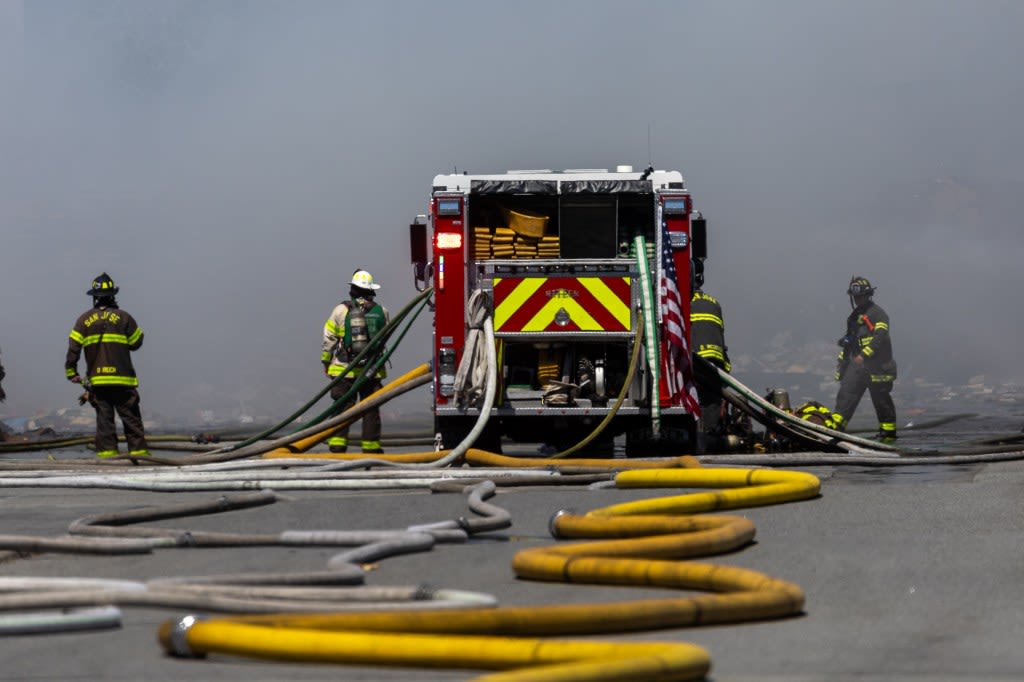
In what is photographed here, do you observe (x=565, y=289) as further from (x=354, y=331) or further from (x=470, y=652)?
(x=470, y=652)

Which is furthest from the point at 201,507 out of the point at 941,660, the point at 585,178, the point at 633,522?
the point at 585,178

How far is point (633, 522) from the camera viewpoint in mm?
6094

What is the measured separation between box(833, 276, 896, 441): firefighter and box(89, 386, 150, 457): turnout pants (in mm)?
8027

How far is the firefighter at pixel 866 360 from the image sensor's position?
17.2 m

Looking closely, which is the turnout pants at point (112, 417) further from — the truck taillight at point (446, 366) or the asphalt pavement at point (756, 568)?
the asphalt pavement at point (756, 568)

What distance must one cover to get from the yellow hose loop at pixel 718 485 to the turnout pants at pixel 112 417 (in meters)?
6.83

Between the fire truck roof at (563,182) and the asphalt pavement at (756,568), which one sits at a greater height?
the fire truck roof at (563,182)

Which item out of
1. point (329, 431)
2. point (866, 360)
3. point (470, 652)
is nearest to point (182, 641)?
point (470, 652)

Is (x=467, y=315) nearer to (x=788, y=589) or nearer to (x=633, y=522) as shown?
(x=633, y=522)

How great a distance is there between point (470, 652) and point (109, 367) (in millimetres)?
11326

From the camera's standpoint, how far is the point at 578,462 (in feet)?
34.9

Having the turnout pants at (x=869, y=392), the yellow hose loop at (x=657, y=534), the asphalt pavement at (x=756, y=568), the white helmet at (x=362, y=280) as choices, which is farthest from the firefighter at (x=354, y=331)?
the yellow hose loop at (x=657, y=534)

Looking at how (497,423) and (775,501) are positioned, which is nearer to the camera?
(775,501)

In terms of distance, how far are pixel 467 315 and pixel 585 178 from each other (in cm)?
152
